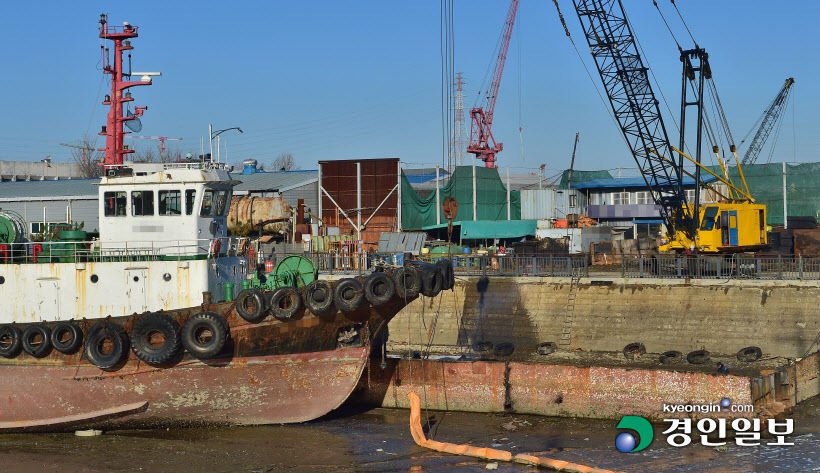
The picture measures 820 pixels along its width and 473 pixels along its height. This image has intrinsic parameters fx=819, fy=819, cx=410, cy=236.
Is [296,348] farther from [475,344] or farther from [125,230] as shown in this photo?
[475,344]

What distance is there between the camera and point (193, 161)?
21609mm

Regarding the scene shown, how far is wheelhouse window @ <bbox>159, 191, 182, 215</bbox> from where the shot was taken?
20531mm

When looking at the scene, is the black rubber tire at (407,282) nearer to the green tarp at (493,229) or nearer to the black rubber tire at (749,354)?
the black rubber tire at (749,354)

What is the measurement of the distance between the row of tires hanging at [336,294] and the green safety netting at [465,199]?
29405mm

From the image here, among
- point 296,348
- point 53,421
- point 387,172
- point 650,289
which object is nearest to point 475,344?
point 650,289

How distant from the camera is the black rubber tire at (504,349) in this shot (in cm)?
2652

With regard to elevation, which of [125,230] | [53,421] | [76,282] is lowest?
[53,421]

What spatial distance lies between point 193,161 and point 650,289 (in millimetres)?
16722

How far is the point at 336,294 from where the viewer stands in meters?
18.7

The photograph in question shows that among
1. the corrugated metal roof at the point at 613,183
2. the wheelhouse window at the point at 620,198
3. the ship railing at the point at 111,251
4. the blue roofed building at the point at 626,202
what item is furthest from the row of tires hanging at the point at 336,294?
the wheelhouse window at the point at 620,198

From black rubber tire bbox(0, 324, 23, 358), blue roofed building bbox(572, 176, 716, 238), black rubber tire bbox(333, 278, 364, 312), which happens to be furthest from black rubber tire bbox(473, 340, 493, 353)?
blue roofed building bbox(572, 176, 716, 238)

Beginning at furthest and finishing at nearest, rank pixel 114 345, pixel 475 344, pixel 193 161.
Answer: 1. pixel 475 344
2. pixel 193 161
3. pixel 114 345

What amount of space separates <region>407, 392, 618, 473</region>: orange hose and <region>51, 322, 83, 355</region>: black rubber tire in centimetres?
774

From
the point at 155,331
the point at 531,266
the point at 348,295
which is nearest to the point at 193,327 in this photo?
the point at 155,331
